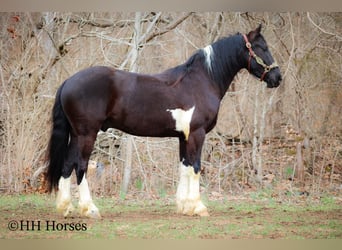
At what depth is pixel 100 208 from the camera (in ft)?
18.2

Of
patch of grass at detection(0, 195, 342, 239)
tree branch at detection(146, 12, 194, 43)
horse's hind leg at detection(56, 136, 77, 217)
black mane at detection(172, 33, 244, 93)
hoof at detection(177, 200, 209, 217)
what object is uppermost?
tree branch at detection(146, 12, 194, 43)

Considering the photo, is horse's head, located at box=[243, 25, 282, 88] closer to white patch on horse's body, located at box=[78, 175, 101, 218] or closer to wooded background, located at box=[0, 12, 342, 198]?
wooded background, located at box=[0, 12, 342, 198]

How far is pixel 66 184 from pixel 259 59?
7.13 ft

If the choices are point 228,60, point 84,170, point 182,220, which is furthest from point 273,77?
point 84,170

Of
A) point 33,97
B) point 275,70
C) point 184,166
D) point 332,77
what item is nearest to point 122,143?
point 33,97

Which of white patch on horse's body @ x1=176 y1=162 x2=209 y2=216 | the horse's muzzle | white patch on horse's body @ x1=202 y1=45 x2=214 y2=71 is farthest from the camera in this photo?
the horse's muzzle

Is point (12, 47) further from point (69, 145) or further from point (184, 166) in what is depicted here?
point (184, 166)

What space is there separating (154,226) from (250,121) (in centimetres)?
246

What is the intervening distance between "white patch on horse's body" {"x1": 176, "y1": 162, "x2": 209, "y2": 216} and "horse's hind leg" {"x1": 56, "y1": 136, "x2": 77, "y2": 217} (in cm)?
101

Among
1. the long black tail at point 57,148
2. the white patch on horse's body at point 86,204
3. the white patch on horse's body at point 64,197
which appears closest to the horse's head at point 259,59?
the long black tail at point 57,148

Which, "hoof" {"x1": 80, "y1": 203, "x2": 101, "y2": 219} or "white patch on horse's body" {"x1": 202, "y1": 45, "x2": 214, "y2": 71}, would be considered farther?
"white patch on horse's body" {"x1": 202, "y1": 45, "x2": 214, "y2": 71}

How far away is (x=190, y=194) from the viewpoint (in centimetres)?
519

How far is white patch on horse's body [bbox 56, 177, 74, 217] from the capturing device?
5.00m

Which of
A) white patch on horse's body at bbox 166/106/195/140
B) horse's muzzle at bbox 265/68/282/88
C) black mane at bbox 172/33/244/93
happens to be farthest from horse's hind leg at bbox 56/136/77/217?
horse's muzzle at bbox 265/68/282/88
